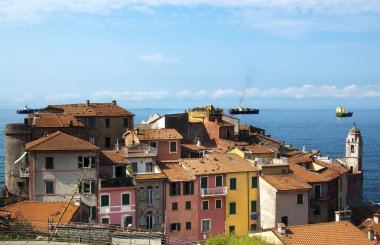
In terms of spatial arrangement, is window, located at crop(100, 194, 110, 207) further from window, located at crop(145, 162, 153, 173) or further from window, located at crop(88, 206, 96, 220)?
window, located at crop(145, 162, 153, 173)

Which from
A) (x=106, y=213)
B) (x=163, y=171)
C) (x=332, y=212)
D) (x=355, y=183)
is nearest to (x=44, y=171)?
(x=106, y=213)

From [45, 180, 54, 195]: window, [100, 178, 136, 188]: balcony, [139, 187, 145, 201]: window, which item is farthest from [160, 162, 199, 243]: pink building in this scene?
[45, 180, 54, 195]: window

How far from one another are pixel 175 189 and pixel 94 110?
57.6 ft

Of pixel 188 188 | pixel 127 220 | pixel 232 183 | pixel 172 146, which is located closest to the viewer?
pixel 127 220

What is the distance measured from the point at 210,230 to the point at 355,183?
25.0m

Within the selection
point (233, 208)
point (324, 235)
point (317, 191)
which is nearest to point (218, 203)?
point (233, 208)

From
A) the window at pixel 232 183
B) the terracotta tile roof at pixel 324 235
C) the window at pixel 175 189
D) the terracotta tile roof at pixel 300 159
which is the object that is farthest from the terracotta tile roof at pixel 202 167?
the terracotta tile roof at pixel 324 235

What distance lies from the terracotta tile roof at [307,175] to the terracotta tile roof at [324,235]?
13887 millimetres

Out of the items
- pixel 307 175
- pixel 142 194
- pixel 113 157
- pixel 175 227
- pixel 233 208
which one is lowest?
pixel 175 227

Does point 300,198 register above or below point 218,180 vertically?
below

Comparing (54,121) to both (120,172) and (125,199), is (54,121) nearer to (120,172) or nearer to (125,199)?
(120,172)

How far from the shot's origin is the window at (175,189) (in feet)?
145

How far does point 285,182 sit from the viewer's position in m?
45.9

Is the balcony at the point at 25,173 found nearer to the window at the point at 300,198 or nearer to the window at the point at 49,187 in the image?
the window at the point at 49,187
